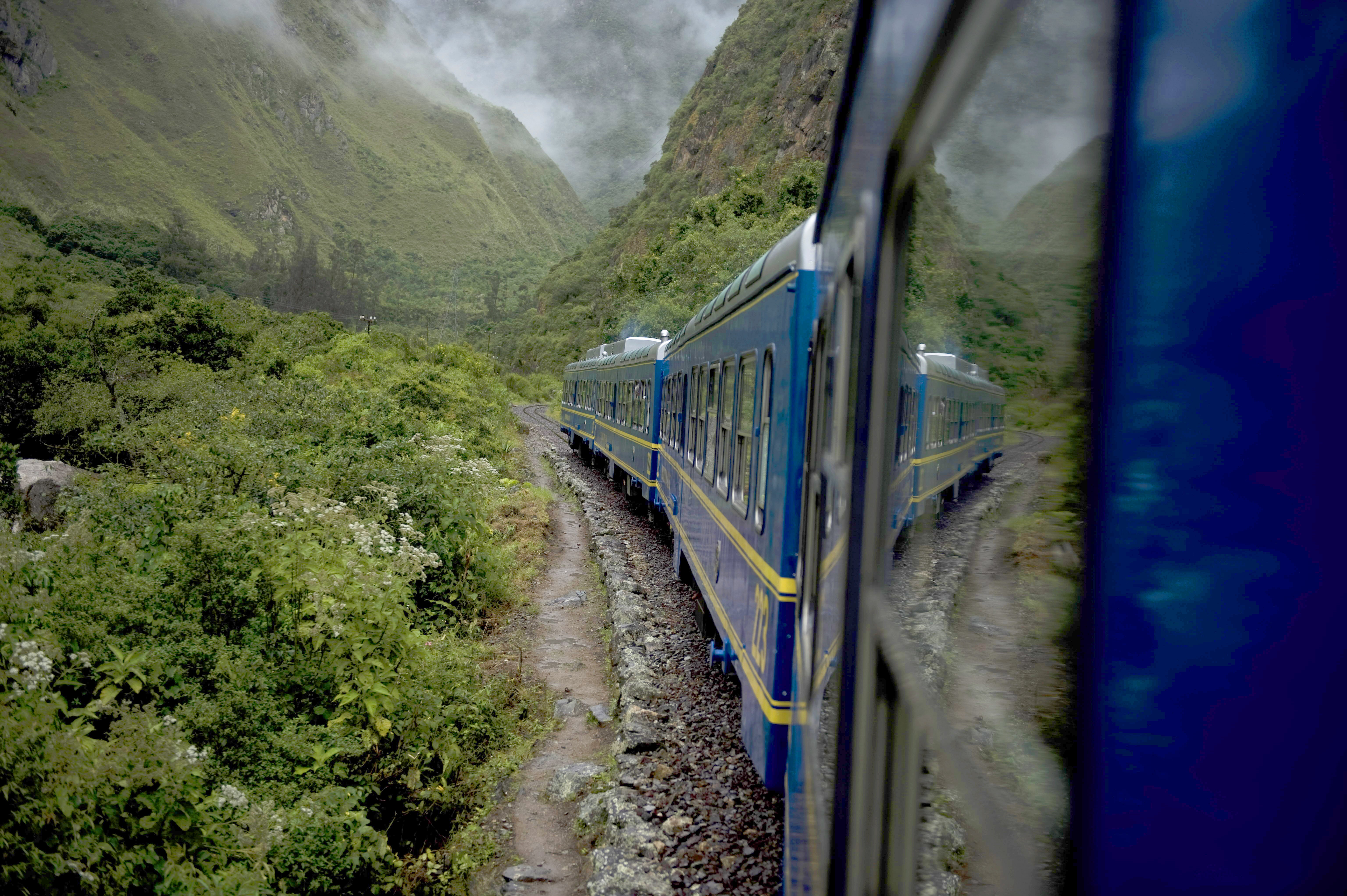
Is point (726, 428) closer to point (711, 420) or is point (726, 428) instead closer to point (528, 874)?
point (711, 420)

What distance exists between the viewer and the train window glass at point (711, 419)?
6730mm

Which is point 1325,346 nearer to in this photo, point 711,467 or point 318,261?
point 711,467

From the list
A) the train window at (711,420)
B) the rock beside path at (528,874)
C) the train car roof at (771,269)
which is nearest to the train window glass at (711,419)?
the train window at (711,420)

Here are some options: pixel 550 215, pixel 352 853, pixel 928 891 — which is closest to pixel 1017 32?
pixel 928 891

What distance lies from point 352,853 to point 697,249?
32.5 metres

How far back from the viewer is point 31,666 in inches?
161

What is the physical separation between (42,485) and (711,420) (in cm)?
1022

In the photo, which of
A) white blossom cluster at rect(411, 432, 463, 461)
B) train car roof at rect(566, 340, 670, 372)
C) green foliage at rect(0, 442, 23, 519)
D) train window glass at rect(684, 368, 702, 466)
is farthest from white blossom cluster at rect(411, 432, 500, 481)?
green foliage at rect(0, 442, 23, 519)

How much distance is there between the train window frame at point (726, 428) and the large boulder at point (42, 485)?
8513mm

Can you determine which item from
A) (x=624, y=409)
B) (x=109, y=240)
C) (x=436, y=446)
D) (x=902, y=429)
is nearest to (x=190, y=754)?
(x=902, y=429)

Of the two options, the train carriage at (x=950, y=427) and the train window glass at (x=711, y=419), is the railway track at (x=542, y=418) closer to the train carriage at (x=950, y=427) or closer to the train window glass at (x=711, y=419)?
the train window glass at (x=711, y=419)

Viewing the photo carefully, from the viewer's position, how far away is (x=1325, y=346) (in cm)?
48

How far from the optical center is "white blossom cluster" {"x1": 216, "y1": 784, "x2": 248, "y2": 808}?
444 cm

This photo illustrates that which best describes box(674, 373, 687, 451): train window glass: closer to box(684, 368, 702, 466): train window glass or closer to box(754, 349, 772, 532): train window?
box(684, 368, 702, 466): train window glass
